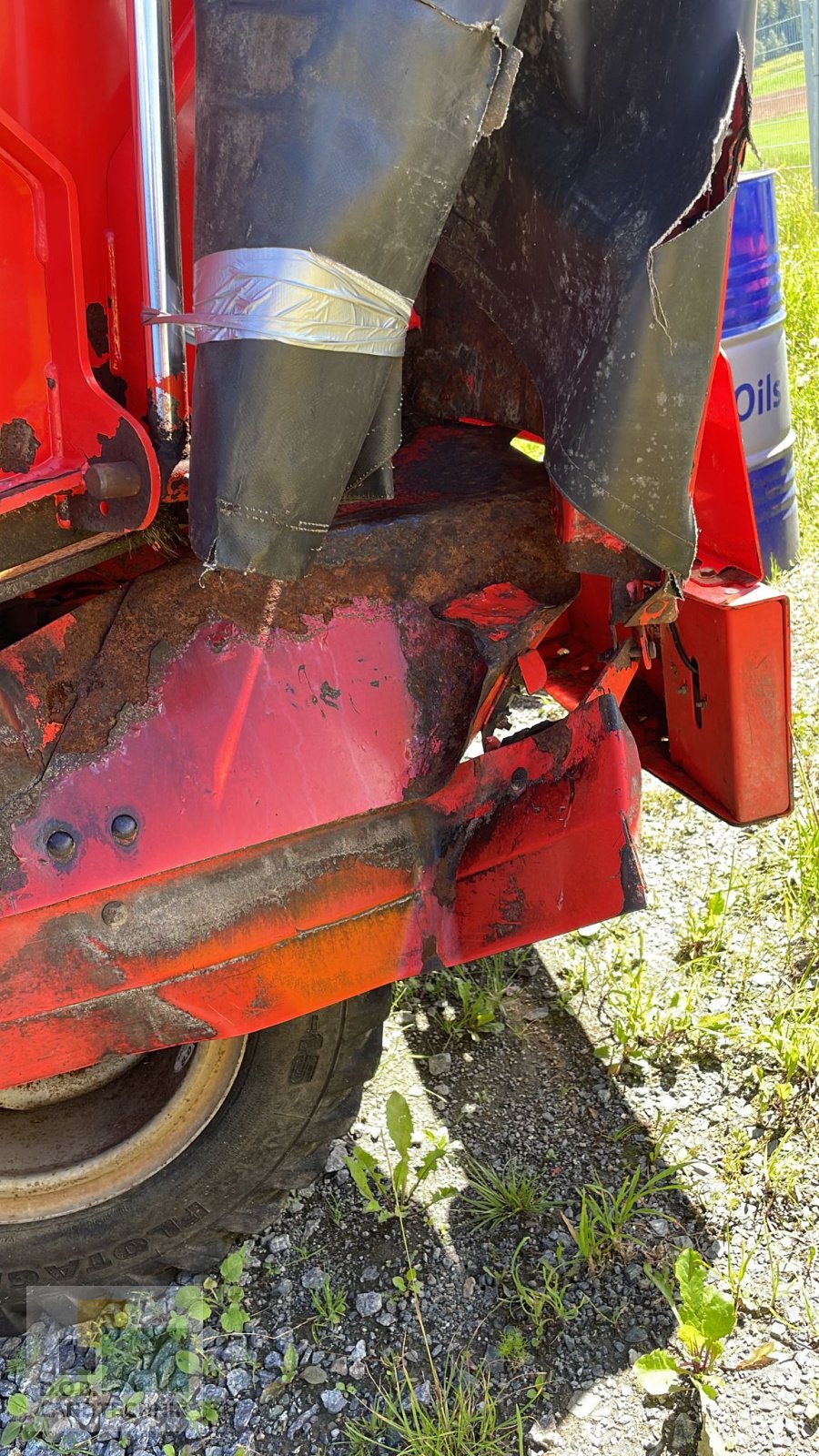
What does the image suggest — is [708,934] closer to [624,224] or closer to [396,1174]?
[396,1174]

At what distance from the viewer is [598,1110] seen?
86.8 inches

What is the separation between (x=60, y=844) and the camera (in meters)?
1.50

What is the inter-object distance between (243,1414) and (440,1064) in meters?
0.73

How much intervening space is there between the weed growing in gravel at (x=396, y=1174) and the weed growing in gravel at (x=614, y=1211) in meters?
0.23

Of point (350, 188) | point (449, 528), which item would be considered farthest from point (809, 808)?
point (350, 188)

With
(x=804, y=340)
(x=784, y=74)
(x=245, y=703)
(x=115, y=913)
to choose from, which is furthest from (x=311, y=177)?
(x=784, y=74)

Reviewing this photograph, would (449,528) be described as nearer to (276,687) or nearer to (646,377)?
(276,687)

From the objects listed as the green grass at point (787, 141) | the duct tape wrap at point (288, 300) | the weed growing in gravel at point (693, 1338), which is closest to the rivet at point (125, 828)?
the duct tape wrap at point (288, 300)

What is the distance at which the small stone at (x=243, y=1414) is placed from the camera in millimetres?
1764

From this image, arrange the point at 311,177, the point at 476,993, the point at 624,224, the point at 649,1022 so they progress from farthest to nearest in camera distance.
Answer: the point at 476,993
the point at 649,1022
the point at 624,224
the point at 311,177

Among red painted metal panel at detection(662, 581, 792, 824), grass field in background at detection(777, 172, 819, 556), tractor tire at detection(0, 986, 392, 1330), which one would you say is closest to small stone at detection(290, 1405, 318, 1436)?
tractor tire at detection(0, 986, 392, 1330)

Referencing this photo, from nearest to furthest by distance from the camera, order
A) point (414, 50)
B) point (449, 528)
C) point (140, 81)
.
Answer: point (414, 50), point (140, 81), point (449, 528)

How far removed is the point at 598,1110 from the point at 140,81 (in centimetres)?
175

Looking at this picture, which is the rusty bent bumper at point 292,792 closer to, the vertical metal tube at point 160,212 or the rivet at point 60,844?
the rivet at point 60,844
